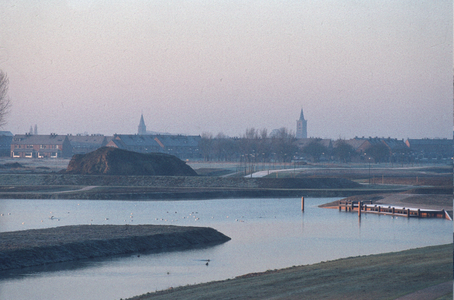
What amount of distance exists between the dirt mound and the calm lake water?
26345 mm

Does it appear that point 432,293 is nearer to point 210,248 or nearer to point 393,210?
point 210,248

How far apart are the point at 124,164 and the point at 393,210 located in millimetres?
51138

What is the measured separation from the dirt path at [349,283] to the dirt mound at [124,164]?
7208cm

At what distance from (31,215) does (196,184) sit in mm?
37878

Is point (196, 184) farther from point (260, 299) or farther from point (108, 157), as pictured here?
point (260, 299)

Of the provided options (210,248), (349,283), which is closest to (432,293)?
(349,283)

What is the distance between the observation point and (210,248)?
120 feet

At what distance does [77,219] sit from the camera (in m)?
49.2

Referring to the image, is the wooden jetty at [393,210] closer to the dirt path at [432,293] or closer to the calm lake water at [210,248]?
the calm lake water at [210,248]

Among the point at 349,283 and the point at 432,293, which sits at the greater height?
the point at 432,293

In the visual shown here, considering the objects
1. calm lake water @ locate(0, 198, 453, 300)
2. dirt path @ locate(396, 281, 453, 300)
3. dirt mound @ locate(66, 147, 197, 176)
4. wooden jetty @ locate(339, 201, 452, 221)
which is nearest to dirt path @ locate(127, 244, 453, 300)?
dirt path @ locate(396, 281, 453, 300)

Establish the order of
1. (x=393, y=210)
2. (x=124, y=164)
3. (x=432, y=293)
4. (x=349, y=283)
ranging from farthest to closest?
1. (x=124, y=164)
2. (x=393, y=210)
3. (x=349, y=283)
4. (x=432, y=293)

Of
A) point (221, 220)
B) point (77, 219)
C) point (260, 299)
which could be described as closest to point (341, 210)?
point (221, 220)

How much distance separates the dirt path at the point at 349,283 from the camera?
17.5 metres
